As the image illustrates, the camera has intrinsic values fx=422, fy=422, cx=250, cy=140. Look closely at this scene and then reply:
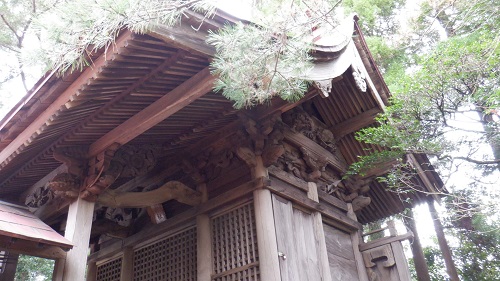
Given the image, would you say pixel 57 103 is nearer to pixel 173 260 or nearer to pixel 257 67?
pixel 257 67

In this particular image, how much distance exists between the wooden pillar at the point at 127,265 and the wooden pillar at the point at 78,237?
5.55ft

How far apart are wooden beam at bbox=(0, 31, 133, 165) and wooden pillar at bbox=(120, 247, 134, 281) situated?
228 cm

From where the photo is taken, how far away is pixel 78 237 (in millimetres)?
4219

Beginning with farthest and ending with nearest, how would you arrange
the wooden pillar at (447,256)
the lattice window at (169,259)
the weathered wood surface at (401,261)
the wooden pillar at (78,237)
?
the wooden pillar at (447,256)
the weathered wood surface at (401,261)
the lattice window at (169,259)
the wooden pillar at (78,237)

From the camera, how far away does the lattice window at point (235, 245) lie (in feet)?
15.1

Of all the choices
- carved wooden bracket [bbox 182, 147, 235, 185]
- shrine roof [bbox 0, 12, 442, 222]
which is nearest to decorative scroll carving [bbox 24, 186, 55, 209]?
shrine roof [bbox 0, 12, 442, 222]

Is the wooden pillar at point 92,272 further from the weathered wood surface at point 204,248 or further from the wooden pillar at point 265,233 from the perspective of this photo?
the wooden pillar at point 265,233

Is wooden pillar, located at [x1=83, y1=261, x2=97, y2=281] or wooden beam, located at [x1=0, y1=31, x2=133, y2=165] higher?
wooden beam, located at [x1=0, y1=31, x2=133, y2=165]

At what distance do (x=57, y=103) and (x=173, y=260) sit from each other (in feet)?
8.72

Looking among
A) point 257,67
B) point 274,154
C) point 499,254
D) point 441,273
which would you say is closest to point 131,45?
point 257,67

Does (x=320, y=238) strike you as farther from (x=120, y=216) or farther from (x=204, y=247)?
(x=120, y=216)

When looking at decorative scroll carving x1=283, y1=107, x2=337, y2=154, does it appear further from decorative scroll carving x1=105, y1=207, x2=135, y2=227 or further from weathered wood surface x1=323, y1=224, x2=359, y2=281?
decorative scroll carving x1=105, y1=207, x2=135, y2=227

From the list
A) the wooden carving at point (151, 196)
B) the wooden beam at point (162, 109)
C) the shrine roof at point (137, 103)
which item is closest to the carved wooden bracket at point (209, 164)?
the shrine roof at point (137, 103)

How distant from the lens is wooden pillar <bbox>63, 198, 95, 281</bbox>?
400 centimetres
